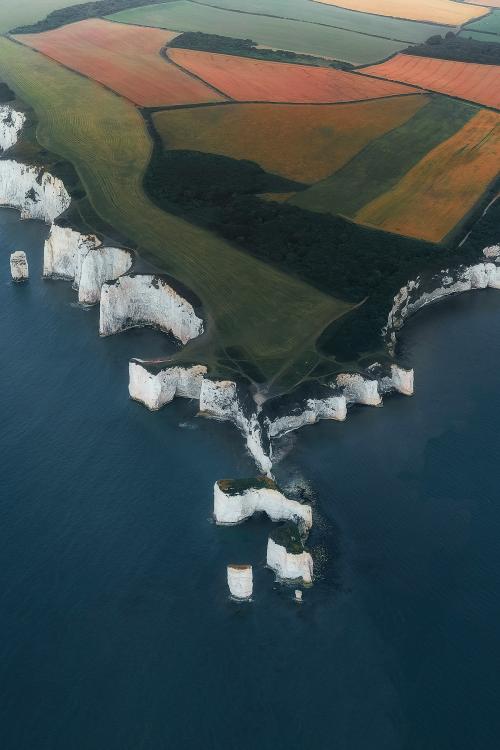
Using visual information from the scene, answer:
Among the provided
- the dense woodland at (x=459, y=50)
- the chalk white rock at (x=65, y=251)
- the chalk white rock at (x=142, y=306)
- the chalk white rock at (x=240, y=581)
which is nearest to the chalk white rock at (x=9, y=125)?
the chalk white rock at (x=65, y=251)

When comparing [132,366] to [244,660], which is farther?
[132,366]

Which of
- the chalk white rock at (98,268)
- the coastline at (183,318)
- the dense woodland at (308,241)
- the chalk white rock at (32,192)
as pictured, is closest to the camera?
the coastline at (183,318)

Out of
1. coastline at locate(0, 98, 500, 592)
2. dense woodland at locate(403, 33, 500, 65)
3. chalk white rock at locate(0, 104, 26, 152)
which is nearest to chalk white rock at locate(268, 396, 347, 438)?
coastline at locate(0, 98, 500, 592)

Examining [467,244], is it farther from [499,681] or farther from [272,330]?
[499,681]

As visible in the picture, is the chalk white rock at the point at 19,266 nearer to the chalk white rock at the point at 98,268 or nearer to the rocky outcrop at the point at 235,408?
the chalk white rock at the point at 98,268

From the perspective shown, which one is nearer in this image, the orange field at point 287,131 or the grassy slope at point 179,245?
the grassy slope at point 179,245

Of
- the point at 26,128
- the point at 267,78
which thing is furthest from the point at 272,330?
the point at 267,78

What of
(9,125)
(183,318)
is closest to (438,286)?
(183,318)
